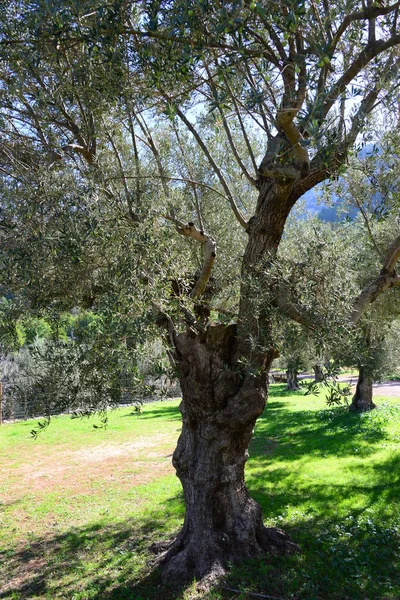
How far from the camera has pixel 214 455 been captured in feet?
20.3

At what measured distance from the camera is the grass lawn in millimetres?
6051

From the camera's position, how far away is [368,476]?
10336 millimetres

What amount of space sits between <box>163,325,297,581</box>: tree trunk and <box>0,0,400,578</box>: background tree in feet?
0.06

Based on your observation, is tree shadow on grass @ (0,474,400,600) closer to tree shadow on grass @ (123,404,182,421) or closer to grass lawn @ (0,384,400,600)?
grass lawn @ (0,384,400,600)

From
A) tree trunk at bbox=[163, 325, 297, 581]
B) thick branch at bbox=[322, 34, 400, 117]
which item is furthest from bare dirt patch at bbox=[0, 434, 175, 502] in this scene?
thick branch at bbox=[322, 34, 400, 117]

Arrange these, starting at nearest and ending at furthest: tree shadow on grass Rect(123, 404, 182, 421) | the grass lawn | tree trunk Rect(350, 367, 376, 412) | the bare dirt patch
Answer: the grass lawn
the bare dirt patch
tree trunk Rect(350, 367, 376, 412)
tree shadow on grass Rect(123, 404, 182, 421)

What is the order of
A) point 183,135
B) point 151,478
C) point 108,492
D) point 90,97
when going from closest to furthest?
1. point 90,97
2. point 183,135
3. point 108,492
4. point 151,478

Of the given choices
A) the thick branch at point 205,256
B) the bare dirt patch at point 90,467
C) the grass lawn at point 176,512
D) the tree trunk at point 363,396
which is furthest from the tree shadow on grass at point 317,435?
the thick branch at point 205,256

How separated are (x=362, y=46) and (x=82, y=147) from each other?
3.54m

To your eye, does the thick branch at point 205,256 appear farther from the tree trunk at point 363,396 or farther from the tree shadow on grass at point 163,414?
the tree shadow on grass at point 163,414

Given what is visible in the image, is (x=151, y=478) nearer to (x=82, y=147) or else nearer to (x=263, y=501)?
(x=263, y=501)

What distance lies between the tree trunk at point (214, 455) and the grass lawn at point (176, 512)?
0.31 meters

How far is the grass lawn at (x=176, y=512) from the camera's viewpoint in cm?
605

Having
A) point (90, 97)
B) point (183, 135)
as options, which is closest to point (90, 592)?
point (90, 97)
